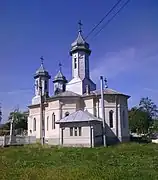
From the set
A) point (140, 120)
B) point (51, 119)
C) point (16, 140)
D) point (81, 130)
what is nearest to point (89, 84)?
point (51, 119)

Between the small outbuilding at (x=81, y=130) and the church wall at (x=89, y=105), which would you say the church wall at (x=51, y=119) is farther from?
the church wall at (x=89, y=105)

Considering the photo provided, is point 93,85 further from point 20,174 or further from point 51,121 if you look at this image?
point 20,174

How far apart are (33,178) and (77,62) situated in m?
31.2

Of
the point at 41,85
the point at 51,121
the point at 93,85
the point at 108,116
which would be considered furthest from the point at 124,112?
the point at 41,85

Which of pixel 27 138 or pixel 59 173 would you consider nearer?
pixel 59 173

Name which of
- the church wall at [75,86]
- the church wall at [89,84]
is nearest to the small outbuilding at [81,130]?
the church wall at [75,86]

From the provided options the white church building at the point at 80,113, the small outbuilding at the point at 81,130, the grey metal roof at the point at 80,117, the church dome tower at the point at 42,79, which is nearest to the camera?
the small outbuilding at the point at 81,130

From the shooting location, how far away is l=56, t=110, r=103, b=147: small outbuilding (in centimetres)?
3356

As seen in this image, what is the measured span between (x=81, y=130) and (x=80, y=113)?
91.2 inches

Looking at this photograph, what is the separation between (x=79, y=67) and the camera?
42312 mm

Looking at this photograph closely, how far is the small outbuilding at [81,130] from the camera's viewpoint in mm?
33562

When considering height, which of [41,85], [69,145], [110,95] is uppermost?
[41,85]

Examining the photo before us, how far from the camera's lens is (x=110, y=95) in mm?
37156

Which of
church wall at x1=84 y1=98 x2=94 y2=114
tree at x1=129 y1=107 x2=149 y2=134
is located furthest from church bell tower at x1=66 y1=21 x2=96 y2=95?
tree at x1=129 y1=107 x2=149 y2=134
